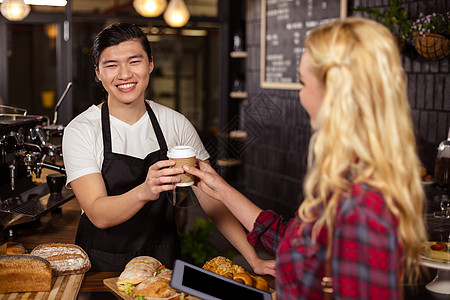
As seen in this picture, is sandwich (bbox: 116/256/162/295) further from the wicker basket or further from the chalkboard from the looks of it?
the chalkboard

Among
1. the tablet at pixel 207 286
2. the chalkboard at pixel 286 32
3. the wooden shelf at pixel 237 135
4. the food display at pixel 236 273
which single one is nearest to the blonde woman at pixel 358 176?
the tablet at pixel 207 286

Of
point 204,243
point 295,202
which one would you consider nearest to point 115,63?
point 204,243

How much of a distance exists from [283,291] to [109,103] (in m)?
1.27

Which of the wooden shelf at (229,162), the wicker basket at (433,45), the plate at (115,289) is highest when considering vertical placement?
the wicker basket at (433,45)

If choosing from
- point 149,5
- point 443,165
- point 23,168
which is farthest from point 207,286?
point 149,5

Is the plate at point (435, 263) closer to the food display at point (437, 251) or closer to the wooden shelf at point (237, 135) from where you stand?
the food display at point (437, 251)

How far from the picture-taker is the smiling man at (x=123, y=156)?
1902 mm

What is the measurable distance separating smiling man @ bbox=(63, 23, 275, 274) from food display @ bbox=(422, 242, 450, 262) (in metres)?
0.57

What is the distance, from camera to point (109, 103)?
211 centimetres

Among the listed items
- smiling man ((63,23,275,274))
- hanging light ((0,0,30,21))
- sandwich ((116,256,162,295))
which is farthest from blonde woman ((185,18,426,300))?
hanging light ((0,0,30,21))

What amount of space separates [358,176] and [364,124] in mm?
92

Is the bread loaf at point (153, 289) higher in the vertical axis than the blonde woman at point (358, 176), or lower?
lower

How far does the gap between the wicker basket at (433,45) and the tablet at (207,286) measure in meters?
2.73

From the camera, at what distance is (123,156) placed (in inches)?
81.5
